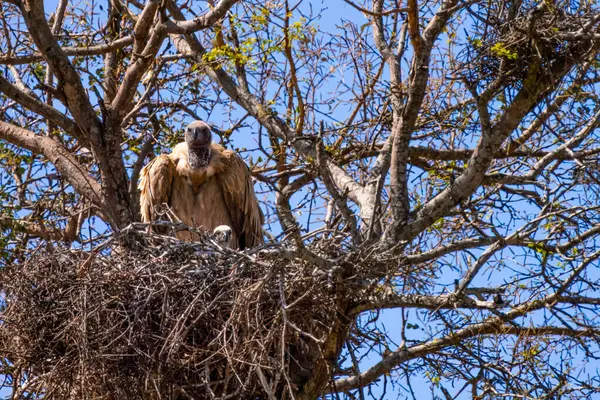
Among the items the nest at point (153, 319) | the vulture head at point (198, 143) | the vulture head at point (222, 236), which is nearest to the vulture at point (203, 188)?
the vulture head at point (198, 143)

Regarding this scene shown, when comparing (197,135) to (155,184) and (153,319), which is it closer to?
(155,184)

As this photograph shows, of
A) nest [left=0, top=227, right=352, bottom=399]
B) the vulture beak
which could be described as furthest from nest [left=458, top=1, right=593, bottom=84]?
the vulture beak

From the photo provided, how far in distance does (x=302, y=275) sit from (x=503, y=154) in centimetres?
291

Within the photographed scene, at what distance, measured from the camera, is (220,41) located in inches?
429

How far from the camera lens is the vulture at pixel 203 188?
10758 mm

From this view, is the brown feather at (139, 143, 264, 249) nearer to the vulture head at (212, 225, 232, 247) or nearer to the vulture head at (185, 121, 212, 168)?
the vulture head at (185, 121, 212, 168)

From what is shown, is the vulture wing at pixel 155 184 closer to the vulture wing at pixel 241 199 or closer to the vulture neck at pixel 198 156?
the vulture neck at pixel 198 156

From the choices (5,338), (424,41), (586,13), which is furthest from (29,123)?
(586,13)

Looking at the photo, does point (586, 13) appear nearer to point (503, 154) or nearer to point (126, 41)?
point (503, 154)

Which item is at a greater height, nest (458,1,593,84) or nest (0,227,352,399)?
nest (458,1,593,84)

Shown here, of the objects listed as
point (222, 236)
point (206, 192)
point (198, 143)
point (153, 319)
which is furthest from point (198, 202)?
point (153, 319)

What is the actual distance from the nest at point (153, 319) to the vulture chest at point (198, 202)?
2.67 m

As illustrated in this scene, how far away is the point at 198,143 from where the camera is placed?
35.2 feet

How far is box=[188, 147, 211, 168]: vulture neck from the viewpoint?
35.3ft
